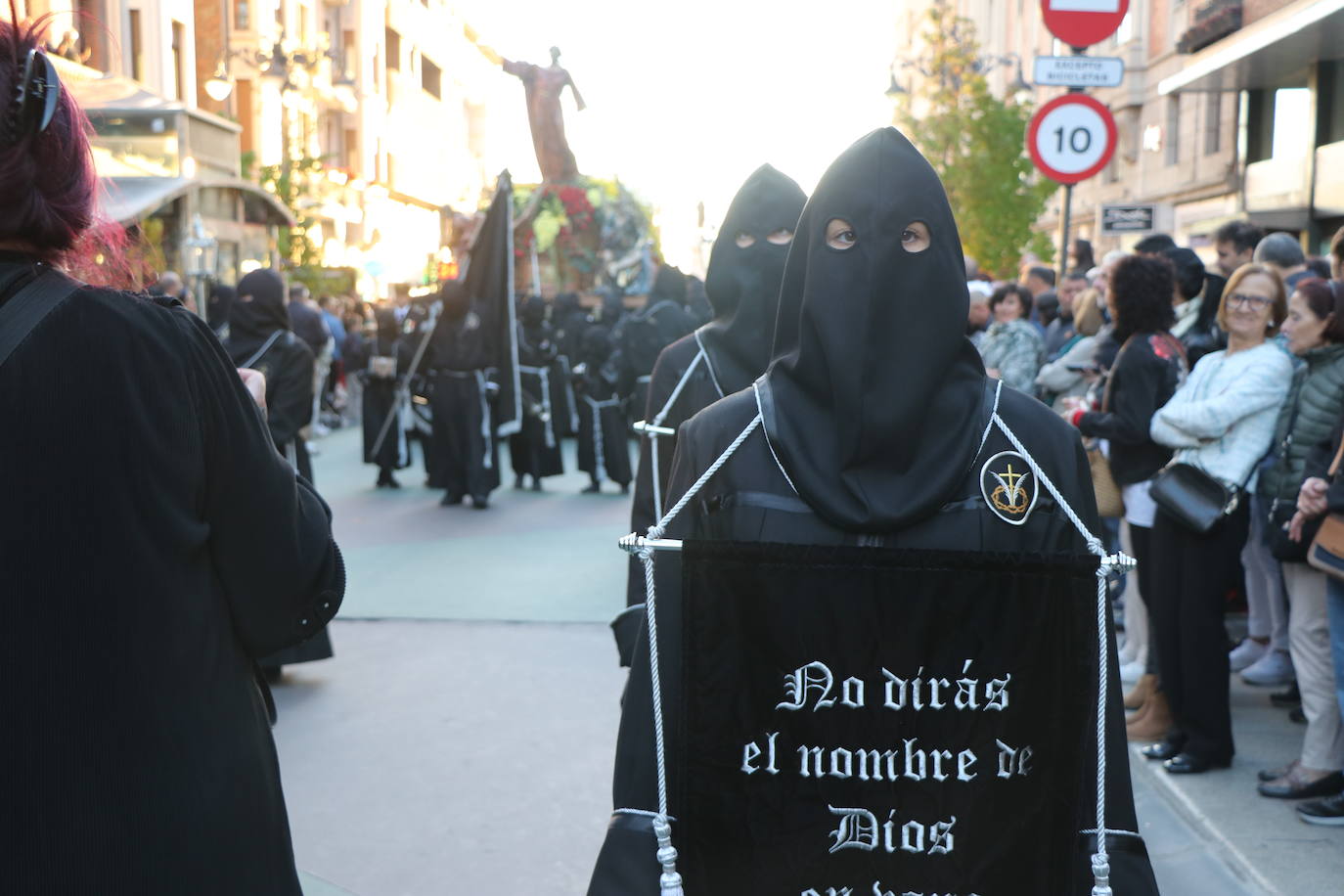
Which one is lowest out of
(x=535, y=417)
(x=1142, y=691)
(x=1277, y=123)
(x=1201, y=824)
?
(x=1201, y=824)

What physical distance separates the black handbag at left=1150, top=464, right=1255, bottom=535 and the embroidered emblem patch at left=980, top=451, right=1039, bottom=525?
134 inches

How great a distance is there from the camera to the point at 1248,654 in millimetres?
7148

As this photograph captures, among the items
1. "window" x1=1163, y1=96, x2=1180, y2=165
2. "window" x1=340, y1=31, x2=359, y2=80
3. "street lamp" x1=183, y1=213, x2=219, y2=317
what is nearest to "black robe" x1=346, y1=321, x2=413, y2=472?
"street lamp" x1=183, y1=213, x2=219, y2=317

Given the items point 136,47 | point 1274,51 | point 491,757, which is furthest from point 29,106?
point 1274,51

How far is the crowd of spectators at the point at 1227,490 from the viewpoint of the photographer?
5180mm

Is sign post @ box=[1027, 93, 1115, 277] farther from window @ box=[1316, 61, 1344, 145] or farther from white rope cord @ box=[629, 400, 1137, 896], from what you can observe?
window @ box=[1316, 61, 1344, 145]

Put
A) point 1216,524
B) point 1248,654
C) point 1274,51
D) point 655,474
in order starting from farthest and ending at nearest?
point 1274,51 < point 1248,654 < point 1216,524 < point 655,474

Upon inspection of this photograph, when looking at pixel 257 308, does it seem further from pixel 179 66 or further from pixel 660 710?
pixel 179 66

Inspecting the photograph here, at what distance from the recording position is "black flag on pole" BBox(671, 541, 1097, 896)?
2.08 meters

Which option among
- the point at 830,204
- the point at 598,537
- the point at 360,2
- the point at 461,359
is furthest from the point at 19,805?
the point at 360,2

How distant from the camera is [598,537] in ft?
37.8

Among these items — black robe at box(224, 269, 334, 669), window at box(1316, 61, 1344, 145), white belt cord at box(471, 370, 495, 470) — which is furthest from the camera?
window at box(1316, 61, 1344, 145)

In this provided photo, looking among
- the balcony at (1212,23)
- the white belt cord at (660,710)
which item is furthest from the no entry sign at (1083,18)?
the balcony at (1212,23)

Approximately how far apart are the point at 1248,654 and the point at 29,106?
6.61 m
